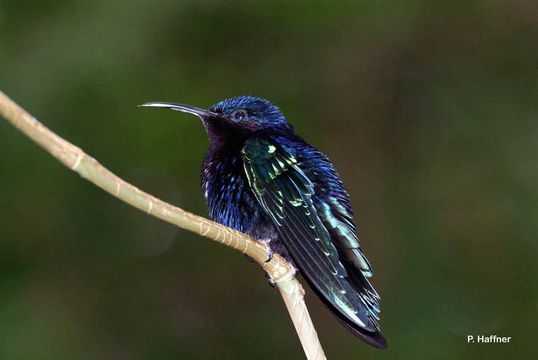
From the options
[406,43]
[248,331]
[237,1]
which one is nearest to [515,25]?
[406,43]

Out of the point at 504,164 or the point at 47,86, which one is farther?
the point at 504,164

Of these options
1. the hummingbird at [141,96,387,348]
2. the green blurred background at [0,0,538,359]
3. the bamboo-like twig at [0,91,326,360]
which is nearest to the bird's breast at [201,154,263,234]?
the hummingbird at [141,96,387,348]

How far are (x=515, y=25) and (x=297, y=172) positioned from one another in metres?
3.04

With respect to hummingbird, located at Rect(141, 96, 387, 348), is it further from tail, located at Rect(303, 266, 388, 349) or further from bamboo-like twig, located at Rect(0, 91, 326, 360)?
bamboo-like twig, located at Rect(0, 91, 326, 360)

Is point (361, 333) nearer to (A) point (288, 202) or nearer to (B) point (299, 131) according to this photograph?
(A) point (288, 202)

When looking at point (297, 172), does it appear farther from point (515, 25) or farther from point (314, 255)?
point (515, 25)

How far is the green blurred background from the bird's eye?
65.7 inches

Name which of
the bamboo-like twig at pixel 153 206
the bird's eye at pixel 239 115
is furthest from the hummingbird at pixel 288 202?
the bamboo-like twig at pixel 153 206

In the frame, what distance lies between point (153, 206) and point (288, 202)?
105 cm

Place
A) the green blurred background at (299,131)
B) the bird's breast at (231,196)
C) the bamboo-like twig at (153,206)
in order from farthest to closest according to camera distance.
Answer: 1. the green blurred background at (299,131)
2. the bird's breast at (231,196)
3. the bamboo-like twig at (153,206)

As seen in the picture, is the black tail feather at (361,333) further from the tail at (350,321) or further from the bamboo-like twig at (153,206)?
the bamboo-like twig at (153,206)

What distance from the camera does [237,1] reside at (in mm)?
4953

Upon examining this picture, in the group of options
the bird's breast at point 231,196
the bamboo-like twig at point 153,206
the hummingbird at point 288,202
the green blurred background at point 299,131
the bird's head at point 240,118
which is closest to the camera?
the bamboo-like twig at point 153,206

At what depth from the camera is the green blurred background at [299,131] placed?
4617 mm
